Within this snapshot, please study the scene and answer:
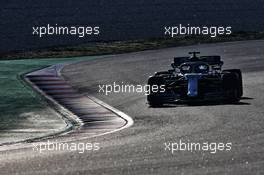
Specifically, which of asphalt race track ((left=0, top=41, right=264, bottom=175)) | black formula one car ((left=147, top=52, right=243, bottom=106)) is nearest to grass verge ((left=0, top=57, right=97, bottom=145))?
asphalt race track ((left=0, top=41, right=264, bottom=175))

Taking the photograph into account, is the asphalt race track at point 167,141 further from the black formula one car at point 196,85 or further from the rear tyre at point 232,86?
the black formula one car at point 196,85

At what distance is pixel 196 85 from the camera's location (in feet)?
57.2

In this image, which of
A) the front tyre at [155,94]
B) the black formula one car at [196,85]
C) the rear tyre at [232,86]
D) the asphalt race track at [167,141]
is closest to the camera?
the asphalt race track at [167,141]

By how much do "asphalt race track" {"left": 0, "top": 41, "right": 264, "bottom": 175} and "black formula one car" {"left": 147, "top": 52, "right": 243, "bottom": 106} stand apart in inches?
13.4

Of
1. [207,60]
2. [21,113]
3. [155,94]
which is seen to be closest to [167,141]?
[155,94]

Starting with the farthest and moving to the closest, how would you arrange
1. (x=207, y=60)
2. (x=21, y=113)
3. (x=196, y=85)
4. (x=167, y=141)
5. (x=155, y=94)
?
(x=207, y=60), (x=155, y=94), (x=196, y=85), (x=21, y=113), (x=167, y=141)

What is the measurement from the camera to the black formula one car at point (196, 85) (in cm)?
1739

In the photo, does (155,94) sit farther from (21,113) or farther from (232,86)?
(21,113)

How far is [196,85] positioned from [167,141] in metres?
5.78

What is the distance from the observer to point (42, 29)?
33.7 meters

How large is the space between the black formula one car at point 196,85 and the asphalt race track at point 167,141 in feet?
1.12

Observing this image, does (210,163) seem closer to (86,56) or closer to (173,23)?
(86,56)

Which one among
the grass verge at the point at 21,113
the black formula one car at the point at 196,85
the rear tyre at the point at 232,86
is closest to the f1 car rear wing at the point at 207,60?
the black formula one car at the point at 196,85

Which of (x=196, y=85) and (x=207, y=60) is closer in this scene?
(x=196, y=85)
